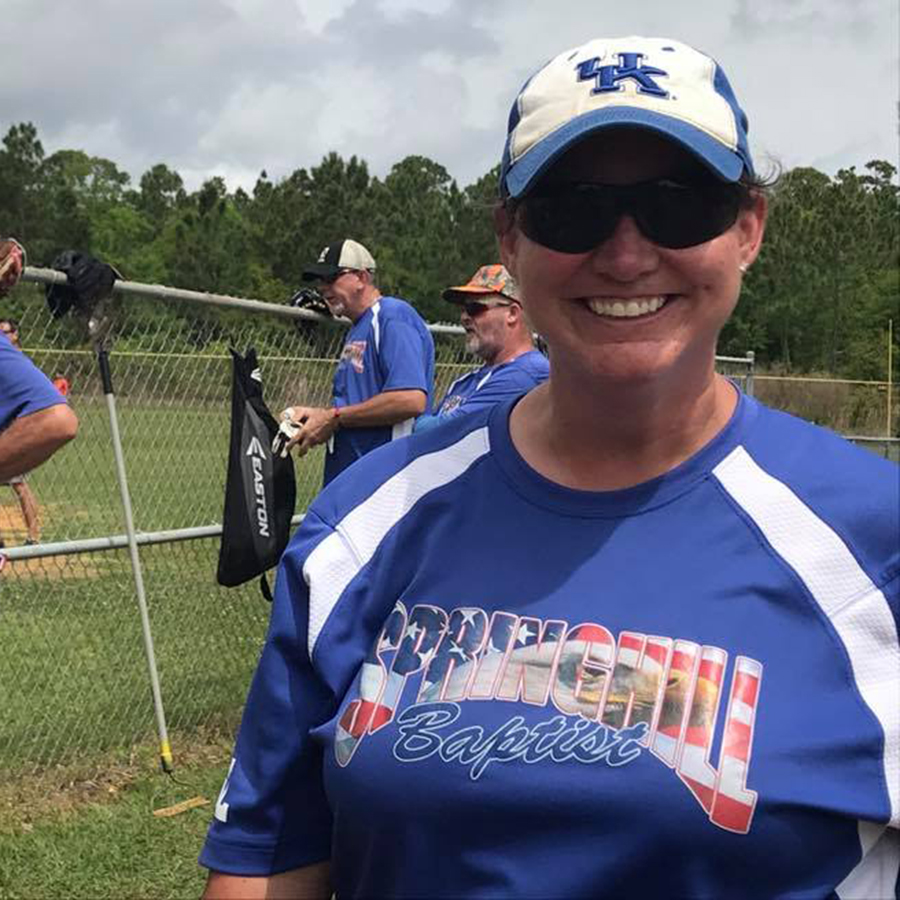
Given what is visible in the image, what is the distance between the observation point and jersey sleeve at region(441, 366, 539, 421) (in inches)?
175

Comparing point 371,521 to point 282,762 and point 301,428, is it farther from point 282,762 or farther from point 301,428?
point 301,428

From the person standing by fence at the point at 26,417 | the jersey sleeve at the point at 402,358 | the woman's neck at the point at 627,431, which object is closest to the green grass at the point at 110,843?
the person standing by fence at the point at 26,417

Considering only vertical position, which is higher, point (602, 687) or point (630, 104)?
point (630, 104)

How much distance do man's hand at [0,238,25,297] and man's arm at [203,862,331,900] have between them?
276 centimetres

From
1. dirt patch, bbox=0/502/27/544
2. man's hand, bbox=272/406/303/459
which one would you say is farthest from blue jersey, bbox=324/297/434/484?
dirt patch, bbox=0/502/27/544

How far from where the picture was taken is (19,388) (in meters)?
3.53

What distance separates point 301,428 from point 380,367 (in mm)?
625

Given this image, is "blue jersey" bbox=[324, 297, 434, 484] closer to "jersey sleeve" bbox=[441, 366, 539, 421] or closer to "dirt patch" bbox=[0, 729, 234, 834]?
"jersey sleeve" bbox=[441, 366, 539, 421]

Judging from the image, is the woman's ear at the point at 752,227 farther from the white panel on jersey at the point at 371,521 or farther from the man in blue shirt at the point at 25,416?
the man in blue shirt at the point at 25,416

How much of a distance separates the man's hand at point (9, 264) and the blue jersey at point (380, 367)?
195 cm

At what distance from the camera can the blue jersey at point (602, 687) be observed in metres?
1.18

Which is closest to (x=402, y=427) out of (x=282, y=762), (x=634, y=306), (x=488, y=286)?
(x=488, y=286)

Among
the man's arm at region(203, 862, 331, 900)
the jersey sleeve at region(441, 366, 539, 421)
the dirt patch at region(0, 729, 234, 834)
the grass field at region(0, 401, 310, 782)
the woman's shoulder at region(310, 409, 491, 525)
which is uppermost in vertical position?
the woman's shoulder at region(310, 409, 491, 525)

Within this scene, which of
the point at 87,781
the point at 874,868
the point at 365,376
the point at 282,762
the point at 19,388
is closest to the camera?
the point at 874,868
